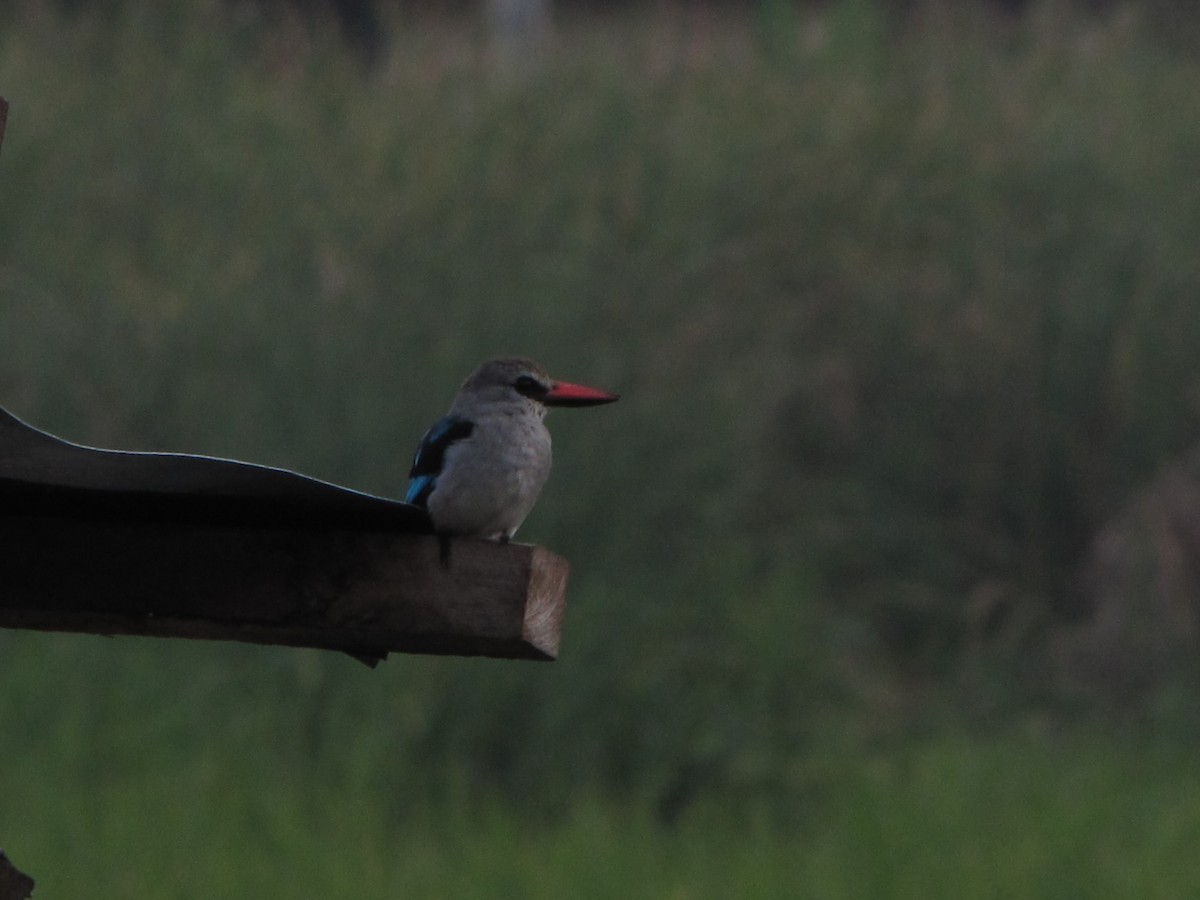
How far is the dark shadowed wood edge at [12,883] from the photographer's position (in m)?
2.49

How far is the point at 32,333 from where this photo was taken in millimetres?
7660

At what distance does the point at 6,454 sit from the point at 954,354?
7.05 metres

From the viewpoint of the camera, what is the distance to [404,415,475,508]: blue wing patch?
2.66 meters

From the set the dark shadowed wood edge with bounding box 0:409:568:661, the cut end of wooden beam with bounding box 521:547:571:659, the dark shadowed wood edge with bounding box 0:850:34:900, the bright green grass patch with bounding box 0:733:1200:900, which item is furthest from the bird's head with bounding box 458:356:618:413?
the bright green grass patch with bounding box 0:733:1200:900

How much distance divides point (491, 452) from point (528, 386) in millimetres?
147

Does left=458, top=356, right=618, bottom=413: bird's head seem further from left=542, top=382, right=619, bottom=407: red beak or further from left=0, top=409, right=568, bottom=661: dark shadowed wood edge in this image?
left=0, top=409, right=568, bottom=661: dark shadowed wood edge

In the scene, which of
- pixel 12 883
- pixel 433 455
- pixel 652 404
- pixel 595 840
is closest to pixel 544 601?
pixel 433 455

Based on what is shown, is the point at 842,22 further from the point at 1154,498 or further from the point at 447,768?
the point at 447,768

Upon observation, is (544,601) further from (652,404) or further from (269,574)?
(652,404)

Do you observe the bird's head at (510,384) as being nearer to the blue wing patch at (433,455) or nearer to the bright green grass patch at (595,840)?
the blue wing patch at (433,455)

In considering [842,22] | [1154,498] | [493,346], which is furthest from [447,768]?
[842,22]

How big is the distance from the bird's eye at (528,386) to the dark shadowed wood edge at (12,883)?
2.71ft

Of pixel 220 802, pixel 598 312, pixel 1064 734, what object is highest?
pixel 598 312

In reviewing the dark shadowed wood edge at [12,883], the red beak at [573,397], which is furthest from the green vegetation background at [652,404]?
the red beak at [573,397]
